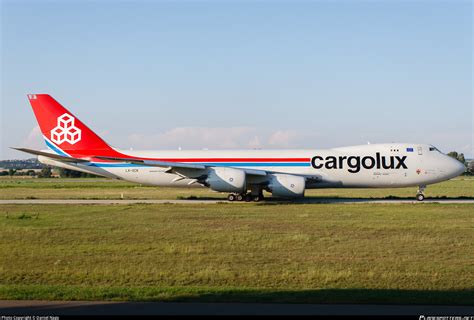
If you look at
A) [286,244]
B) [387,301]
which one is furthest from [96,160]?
[387,301]

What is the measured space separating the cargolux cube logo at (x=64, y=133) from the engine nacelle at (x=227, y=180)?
11002 millimetres

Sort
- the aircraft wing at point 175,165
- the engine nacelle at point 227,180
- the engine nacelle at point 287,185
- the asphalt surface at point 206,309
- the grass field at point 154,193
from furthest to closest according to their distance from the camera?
the grass field at point 154,193 → the aircraft wing at point 175,165 → the engine nacelle at point 227,180 → the engine nacelle at point 287,185 → the asphalt surface at point 206,309

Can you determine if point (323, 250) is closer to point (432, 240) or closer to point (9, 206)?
point (432, 240)

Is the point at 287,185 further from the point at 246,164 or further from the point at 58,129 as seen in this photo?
the point at 58,129

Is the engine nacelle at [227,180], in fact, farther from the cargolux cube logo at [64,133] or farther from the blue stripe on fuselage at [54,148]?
the blue stripe on fuselage at [54,148]

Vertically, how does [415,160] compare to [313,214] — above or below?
above

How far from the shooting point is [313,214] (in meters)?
29.8

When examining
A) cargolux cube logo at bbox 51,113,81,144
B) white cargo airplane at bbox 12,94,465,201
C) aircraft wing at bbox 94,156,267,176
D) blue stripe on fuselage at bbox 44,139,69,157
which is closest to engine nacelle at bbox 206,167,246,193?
white cargo airplane at bbox 12,94,465,201

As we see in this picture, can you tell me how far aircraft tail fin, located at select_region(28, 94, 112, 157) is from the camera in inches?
1651

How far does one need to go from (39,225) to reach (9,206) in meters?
12.5

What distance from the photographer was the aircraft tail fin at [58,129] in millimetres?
41938

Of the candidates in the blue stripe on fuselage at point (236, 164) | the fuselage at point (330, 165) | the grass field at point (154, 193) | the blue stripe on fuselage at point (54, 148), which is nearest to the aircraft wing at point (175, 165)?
the fuselage at point (330, 165)

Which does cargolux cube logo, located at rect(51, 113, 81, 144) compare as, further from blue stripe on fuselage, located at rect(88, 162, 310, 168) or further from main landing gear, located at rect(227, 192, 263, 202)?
main landing gear, located at rect(227, 192, 263, 202)

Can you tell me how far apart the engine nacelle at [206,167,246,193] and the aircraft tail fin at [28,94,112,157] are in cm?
999
